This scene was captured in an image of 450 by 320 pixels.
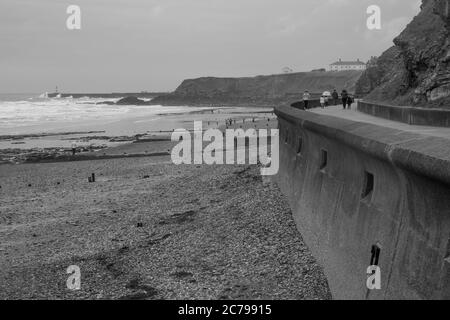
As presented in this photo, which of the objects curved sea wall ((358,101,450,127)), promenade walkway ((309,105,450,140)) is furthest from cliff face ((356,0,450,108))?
promenade walkway ((309,105,450,140))

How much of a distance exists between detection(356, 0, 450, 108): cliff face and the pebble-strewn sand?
220 inches

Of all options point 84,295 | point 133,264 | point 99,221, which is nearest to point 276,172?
point 99,221

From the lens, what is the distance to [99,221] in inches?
611

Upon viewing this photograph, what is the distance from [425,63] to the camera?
60.0ft

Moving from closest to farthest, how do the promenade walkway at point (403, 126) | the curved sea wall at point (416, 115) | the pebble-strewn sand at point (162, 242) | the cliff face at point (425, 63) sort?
the pebble-strewn sand at point (162, 242) → the promenade walkway at point (403, 126) → the curved sea wall at point (416, 115) → the cliff face at point (425, 63)

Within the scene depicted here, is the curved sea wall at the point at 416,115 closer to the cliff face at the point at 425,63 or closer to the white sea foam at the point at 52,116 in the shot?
the cliff face at the point at 425,63

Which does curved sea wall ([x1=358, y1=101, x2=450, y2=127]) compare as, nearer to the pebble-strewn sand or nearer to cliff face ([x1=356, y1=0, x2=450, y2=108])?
cliff face ([x1=356, y1=0, x2=450, y2=108])

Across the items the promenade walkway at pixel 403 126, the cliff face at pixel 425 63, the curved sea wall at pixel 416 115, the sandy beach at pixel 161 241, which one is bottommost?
the sandy beach at pixel 161 241

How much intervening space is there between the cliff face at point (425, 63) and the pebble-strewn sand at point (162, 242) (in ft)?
18.3

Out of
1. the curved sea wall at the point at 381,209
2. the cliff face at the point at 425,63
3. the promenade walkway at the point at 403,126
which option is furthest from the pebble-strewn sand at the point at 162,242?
the cliff face at the point at 425,63

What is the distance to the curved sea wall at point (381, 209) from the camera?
4.16 meters

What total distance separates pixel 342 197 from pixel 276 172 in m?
8.61

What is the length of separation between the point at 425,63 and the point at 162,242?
11.3m

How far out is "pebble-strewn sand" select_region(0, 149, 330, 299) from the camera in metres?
8.63
